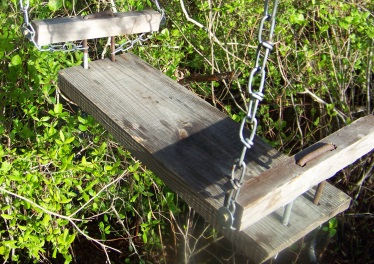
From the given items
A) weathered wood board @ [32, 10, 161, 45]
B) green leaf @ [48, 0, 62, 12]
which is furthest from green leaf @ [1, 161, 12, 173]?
green leaf @ [48, 0, 62, 12]

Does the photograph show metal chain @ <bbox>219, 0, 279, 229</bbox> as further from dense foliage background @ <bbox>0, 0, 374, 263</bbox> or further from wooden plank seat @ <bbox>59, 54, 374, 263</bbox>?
dense foliage background @ <bbox>0, 0, 374, 263</bbox>

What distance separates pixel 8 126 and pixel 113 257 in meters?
1.15

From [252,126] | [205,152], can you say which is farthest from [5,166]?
[252,126]

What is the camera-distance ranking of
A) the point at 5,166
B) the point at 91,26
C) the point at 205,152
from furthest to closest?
the point at 5,166
the point at 91,26
the point at 205,152

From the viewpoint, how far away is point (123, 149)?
3.07 metres

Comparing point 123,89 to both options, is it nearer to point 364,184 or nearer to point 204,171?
point 204,171

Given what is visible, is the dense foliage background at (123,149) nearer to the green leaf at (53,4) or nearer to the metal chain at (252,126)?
the green leaf at (53,4)

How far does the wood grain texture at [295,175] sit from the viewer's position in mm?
1358

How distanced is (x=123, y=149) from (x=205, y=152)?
4.51 ft

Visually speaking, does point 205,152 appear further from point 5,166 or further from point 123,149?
point 123,149

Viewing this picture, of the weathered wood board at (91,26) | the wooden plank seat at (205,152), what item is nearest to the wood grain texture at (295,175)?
the wooden plank seat at (205,152)

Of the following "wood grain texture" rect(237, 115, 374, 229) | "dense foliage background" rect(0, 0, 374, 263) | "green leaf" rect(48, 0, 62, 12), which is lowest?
"dense foliage background" rect(0, 0, 374, 263)

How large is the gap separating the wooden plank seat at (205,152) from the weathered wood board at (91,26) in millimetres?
155

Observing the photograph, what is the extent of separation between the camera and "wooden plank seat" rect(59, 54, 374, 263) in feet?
4.73
